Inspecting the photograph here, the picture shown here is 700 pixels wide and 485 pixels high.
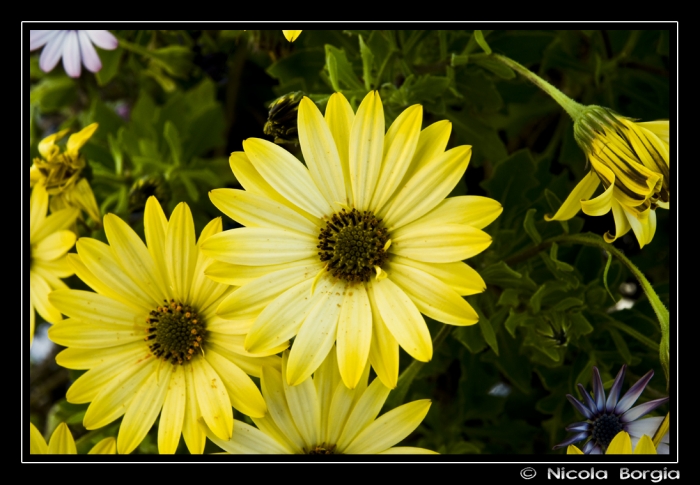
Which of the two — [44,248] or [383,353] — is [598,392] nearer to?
[383,353]

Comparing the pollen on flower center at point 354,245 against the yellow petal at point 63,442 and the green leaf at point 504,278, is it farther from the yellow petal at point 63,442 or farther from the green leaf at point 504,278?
the yellow petal at point 63,442

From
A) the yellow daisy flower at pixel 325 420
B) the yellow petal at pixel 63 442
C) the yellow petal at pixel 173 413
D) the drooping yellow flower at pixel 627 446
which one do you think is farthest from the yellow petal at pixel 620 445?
the yellow petal at pixel 63 442

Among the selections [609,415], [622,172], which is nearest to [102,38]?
[622,172]

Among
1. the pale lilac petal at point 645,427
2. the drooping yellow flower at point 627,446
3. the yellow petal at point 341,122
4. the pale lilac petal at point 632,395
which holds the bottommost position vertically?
the drooping yellow flower at point 627,446

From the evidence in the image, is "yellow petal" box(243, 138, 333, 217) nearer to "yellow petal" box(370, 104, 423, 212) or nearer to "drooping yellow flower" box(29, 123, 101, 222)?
"yellow petal" box(370, 104, 423, 212)

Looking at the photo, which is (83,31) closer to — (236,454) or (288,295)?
(288,295)

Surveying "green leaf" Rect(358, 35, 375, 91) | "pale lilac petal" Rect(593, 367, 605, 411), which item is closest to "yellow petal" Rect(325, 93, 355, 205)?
"green leaf" Rect(358, 35, 375, 91)
